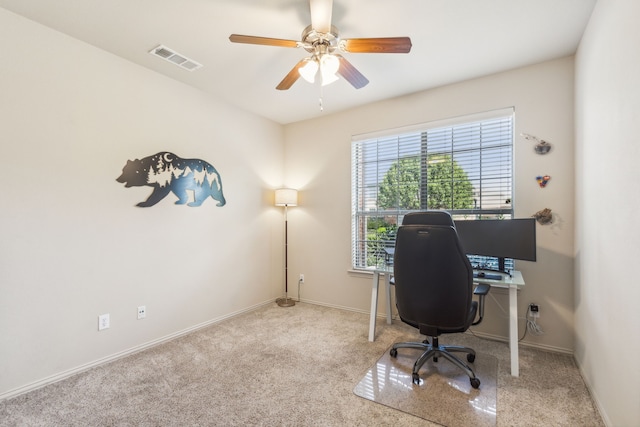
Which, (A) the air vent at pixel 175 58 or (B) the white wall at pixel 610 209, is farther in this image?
(A) the air vent at pixel 175 58

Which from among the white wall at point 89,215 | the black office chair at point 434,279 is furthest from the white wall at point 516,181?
the white wall at point 89,215

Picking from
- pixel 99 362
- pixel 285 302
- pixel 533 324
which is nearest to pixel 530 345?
pixel 533 324

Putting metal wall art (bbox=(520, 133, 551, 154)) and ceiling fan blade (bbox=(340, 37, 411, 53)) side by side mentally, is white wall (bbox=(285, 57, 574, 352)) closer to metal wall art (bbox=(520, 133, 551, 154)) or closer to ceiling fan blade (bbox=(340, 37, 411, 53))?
metal wall art (bbox=(520, 133, 551, 154))

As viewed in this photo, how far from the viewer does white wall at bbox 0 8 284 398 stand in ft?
6.49

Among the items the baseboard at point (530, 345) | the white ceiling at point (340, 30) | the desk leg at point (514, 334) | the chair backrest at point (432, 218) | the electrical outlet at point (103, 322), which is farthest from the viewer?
the baseboard at point (530, 345)

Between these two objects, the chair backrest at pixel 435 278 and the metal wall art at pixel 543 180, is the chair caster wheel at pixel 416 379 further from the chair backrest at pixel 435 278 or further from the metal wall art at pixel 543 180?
the metal wall art at pixel 543 180

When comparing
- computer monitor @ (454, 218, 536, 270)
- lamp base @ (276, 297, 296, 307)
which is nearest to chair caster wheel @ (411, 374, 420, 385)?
computer monitor @ (454, 218, 536, 270)

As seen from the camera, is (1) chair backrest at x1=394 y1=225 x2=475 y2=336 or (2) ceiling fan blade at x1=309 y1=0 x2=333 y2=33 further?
(1) chair backrest at x1=394 y1=225 x2=475 y2=336

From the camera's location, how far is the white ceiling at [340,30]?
75.1 inches

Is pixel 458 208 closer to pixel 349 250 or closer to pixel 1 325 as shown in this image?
pixel 349 250

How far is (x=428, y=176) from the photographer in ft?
10.6

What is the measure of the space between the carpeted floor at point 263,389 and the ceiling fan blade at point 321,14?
2.39m

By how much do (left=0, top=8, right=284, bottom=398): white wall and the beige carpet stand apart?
202cm

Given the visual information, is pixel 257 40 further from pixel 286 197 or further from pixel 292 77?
pixel 286 197
